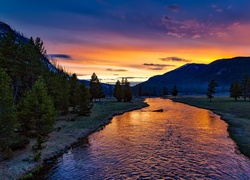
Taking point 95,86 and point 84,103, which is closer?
point 84,103

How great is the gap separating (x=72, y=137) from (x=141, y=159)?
16178mm

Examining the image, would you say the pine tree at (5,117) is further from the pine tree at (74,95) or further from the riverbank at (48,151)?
the pine tree at (74,95)

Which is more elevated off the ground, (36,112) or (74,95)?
(74,95)

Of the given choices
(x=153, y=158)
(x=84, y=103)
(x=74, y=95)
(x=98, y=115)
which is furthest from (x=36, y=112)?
(x=74, y=95)

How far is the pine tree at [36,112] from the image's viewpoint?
113 feet

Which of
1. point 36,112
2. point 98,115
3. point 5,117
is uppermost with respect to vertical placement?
point 5,117

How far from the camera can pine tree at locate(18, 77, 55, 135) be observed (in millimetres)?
34531

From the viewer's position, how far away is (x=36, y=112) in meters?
34.9

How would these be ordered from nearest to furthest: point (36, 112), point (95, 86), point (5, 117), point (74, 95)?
point (5, 117), point (36, 112), point (74, 95), point (95, 86)

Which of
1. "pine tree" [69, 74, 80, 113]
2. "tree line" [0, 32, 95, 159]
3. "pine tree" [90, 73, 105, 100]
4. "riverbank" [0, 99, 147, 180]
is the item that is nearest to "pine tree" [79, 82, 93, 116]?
"pine tree" [69, 74, 80, 113]

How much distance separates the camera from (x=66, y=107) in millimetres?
69438

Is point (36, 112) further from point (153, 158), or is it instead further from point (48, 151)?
point (153, 158)

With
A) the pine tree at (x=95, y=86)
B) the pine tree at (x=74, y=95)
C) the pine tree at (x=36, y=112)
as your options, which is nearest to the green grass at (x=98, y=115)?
the pine tree at (x=74, y=95)

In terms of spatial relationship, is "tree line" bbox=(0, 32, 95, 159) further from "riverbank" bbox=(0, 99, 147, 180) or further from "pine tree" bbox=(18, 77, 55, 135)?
"riverbank" bbox=(0, 99, 147, 180)
